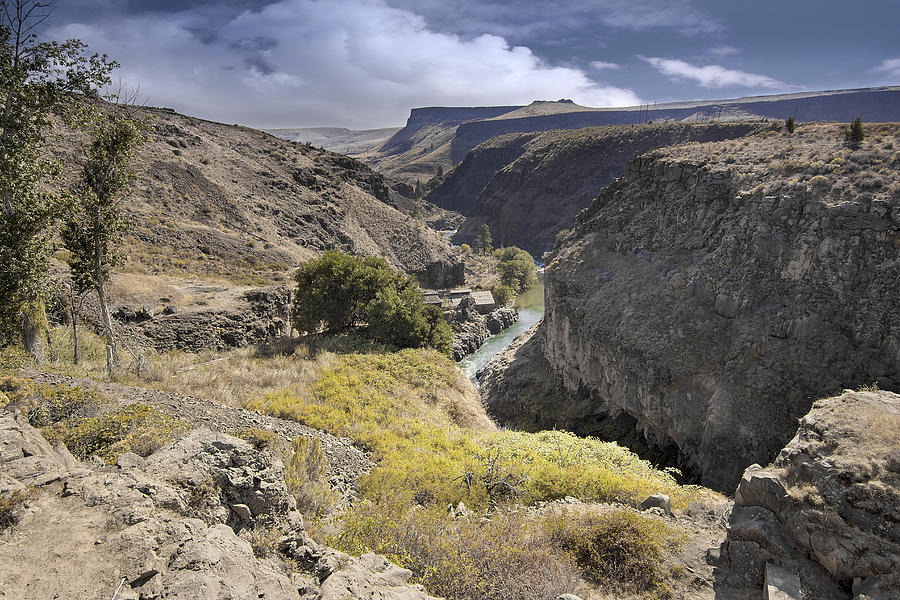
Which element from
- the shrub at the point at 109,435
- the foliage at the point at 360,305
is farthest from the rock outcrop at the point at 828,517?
the foliage at the point at 360,305

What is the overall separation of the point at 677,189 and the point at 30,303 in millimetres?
26874

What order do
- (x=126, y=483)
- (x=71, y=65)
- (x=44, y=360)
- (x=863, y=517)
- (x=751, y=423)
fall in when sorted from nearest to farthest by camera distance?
(x=126, y=483) < (x=863, y=517) < (x=71, y=65) < (x=44, y=360) < (x=751, y=423)

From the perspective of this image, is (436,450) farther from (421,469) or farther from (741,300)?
(741,300)

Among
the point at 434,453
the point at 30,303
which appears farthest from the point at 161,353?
the point at 434,453

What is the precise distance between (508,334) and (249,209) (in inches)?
1262

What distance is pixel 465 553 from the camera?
6.47 meters

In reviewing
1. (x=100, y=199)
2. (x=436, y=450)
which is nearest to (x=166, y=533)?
(x=436, y=450)

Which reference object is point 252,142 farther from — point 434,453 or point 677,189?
point 434,453

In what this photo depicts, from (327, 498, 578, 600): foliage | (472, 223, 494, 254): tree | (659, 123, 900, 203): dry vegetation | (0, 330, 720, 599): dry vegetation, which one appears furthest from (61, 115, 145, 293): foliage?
(472, 223, 494, 254): tree

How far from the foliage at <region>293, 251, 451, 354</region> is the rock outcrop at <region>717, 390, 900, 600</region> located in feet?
58.5

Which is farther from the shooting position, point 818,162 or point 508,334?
point 508,334

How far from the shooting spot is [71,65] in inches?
376

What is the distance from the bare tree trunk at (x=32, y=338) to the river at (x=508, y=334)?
24.5 meters

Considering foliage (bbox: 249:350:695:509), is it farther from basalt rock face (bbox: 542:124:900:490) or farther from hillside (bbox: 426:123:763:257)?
hillside (bbox: 426:123:763:257)
